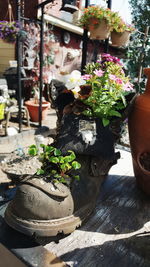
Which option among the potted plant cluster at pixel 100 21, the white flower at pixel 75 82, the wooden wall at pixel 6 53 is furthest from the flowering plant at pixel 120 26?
the wooden wall at pixel 6 53

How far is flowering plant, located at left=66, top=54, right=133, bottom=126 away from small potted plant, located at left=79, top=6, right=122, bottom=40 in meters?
1.99

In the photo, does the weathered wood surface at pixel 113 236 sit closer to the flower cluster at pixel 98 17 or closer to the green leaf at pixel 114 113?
the green leaf at pixel 114 113

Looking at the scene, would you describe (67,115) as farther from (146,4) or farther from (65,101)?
(146,4)

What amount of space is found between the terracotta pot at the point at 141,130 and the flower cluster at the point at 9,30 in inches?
116

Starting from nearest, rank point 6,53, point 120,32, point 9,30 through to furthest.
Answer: point 120,32
point 9,30
point 6,53

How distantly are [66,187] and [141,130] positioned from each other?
484 millimetres

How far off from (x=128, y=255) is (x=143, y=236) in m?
0.14

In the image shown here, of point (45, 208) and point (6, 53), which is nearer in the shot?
point (45, 208)

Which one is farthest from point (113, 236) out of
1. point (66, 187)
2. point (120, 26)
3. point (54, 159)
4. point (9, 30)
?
point (9, 30)

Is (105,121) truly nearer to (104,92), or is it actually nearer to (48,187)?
(104,92)

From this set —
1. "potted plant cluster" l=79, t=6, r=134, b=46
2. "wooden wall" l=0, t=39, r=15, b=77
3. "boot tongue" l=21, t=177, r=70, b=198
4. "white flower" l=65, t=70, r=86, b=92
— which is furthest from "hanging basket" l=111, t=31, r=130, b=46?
"wooden wall" l=0, t=39, r=15, b=77

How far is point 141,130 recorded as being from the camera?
1.11 meters

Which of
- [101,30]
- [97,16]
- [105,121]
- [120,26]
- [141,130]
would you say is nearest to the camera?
[105,121]

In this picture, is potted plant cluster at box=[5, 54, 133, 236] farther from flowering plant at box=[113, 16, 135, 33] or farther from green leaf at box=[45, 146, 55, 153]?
flowering plant at box=[113, 16, 135, 33]
